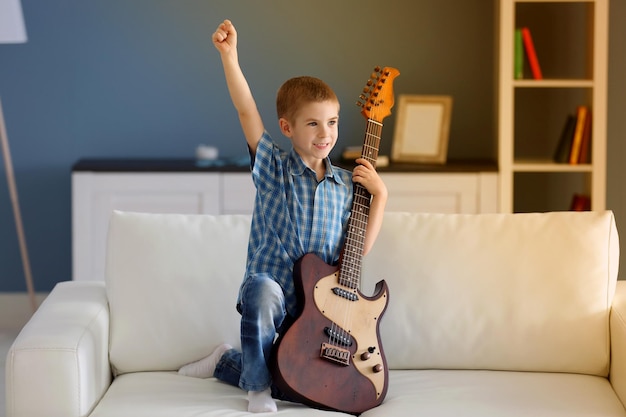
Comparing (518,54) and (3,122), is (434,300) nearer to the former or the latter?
(518,54)

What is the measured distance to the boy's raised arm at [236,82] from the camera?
249 cm

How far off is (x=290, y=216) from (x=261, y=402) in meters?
0.47

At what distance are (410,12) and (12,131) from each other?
6.10 ft

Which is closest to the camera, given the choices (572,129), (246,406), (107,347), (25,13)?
(246,406)

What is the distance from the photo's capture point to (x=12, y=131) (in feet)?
15.4

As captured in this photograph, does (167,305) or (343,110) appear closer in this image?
(167,305)

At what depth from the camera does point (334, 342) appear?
2.46 metres

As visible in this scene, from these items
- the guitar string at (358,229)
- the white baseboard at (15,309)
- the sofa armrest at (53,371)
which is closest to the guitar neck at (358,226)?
the guitar string at (358,229)

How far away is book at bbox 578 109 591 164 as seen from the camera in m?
4.32

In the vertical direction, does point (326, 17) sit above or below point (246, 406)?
above

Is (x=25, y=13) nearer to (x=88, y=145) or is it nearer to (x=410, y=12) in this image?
(x=88, y=145)

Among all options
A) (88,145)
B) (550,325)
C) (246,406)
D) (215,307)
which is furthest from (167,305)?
(88,145)

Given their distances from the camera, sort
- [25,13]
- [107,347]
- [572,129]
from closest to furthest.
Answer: [107,347] < [572,129] < [25,13]

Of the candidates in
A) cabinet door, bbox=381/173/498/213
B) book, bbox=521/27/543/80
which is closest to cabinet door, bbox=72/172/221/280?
cabinet door, bbox=381/173/498/213
